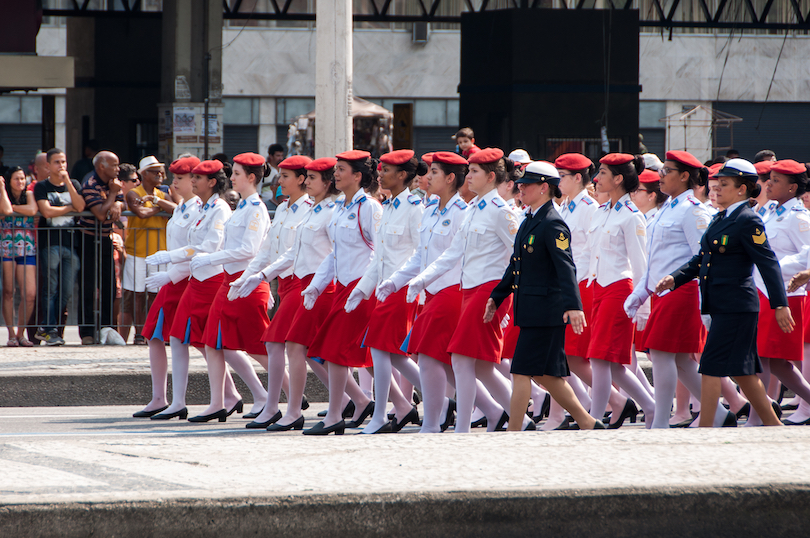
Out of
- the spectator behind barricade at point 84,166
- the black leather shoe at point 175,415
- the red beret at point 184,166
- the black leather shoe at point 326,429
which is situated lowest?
the black leather shoe at point 175,415

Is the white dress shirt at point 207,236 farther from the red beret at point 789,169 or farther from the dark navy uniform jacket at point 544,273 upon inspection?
the red beret at point 789,169

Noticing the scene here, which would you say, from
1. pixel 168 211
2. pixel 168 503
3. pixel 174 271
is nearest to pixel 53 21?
pixel 168 211

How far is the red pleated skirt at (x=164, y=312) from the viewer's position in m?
8.14

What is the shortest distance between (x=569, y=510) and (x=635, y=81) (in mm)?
16691

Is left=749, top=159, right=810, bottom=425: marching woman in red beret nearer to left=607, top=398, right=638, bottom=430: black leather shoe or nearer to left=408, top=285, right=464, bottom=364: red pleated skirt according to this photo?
left=607, top=398, right=638, bottom=430: black leather shoe

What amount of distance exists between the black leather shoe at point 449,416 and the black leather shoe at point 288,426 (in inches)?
37.2

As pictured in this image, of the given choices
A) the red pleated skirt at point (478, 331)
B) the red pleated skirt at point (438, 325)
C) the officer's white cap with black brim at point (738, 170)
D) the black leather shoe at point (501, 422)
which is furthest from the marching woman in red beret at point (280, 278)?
the officer's white cap with black brim at point (738, 170)

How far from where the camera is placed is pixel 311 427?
7402 millimetres

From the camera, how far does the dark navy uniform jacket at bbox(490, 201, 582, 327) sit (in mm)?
6164

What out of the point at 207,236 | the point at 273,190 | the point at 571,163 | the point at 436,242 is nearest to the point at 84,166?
the point at 273,190

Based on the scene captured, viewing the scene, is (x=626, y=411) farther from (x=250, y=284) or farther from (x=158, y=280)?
(x=158, y=280)

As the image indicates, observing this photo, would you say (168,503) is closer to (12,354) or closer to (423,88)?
(12,354)

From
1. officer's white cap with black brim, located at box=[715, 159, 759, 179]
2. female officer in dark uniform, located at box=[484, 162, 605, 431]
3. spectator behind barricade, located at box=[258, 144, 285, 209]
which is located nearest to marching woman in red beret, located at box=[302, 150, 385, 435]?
female officer in dark uniform, located at box=[484, 162, 605, 431]

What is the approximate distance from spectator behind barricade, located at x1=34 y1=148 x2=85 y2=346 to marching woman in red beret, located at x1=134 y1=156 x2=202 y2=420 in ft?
8.45
